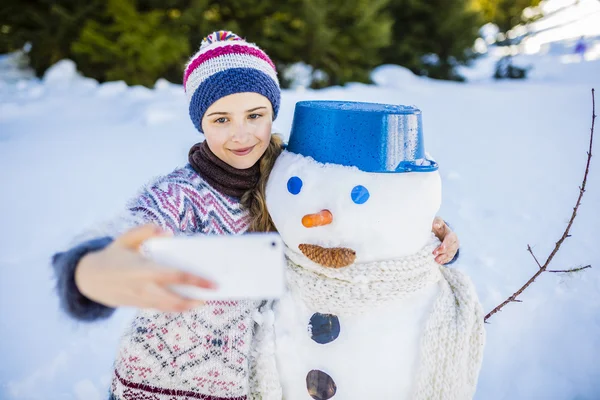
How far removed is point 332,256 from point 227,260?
32cm

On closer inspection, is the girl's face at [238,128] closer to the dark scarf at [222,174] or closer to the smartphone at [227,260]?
the dark scarf at [222,174]

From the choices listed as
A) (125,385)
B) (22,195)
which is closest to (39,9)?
(22,195)

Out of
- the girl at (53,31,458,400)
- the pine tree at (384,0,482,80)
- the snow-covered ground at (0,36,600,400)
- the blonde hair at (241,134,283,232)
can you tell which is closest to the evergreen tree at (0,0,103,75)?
the snow-covered ground at (0,36,600,400)

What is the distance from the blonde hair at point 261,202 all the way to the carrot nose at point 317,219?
20cm

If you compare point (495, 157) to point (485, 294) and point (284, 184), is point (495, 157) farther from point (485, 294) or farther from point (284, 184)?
point (284, 184)

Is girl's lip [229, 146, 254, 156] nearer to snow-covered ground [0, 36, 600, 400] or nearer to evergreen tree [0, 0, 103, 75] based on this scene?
snow-covered ground [0, 36, 600, 400]

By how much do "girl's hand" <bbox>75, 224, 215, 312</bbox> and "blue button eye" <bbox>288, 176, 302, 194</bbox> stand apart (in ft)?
1.25

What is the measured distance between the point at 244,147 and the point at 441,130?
2.76 m

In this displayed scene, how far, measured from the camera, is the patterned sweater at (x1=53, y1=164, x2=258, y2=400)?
1089 mm

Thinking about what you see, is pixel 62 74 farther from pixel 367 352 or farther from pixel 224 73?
pixel 367 352

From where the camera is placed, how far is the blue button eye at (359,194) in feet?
3.15

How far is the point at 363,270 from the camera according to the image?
0.99 meters

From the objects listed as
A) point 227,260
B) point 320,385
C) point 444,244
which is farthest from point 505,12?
point 227,260

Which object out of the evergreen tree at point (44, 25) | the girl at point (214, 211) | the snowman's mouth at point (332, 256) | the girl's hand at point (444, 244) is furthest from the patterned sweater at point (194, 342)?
the evergreen tree at point (44, 25)
